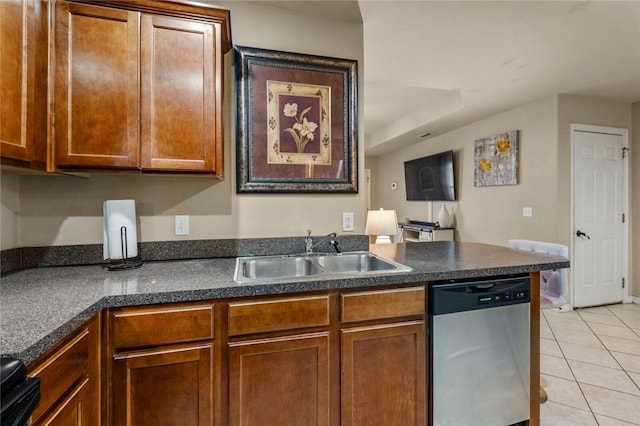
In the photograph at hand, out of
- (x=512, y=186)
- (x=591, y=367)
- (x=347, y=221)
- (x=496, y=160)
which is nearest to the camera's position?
(x=347, y=221)

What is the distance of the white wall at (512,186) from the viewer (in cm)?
353

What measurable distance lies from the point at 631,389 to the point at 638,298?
2410 mm

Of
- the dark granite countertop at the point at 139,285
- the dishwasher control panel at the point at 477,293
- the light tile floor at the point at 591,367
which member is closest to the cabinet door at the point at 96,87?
the dark granite countertop at the point at 139,285

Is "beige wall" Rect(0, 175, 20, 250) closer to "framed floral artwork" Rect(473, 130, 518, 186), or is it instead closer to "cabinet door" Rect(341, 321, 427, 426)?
"cabinet door" Rect(341, 321, 427, 426)

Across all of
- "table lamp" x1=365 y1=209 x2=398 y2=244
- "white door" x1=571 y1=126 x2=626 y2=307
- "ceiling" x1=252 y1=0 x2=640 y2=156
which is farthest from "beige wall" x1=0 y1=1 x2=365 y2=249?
"white door" x1=571 y1=126 x2=626 y2=307

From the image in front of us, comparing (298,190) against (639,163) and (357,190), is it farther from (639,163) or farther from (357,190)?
(639,163)

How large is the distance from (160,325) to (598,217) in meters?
4.61

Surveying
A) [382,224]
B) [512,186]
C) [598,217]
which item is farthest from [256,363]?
[598,217]

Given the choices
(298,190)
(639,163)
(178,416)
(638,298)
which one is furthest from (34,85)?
(638,298)

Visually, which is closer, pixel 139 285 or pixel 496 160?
pixel 139 285

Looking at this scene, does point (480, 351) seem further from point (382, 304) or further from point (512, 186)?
point (512, 186)

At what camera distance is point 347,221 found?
2.08 metres

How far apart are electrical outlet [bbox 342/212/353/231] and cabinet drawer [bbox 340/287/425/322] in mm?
709

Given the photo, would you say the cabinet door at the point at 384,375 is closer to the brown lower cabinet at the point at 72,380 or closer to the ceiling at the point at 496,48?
the brown lower cabinet at the point at 72,380
